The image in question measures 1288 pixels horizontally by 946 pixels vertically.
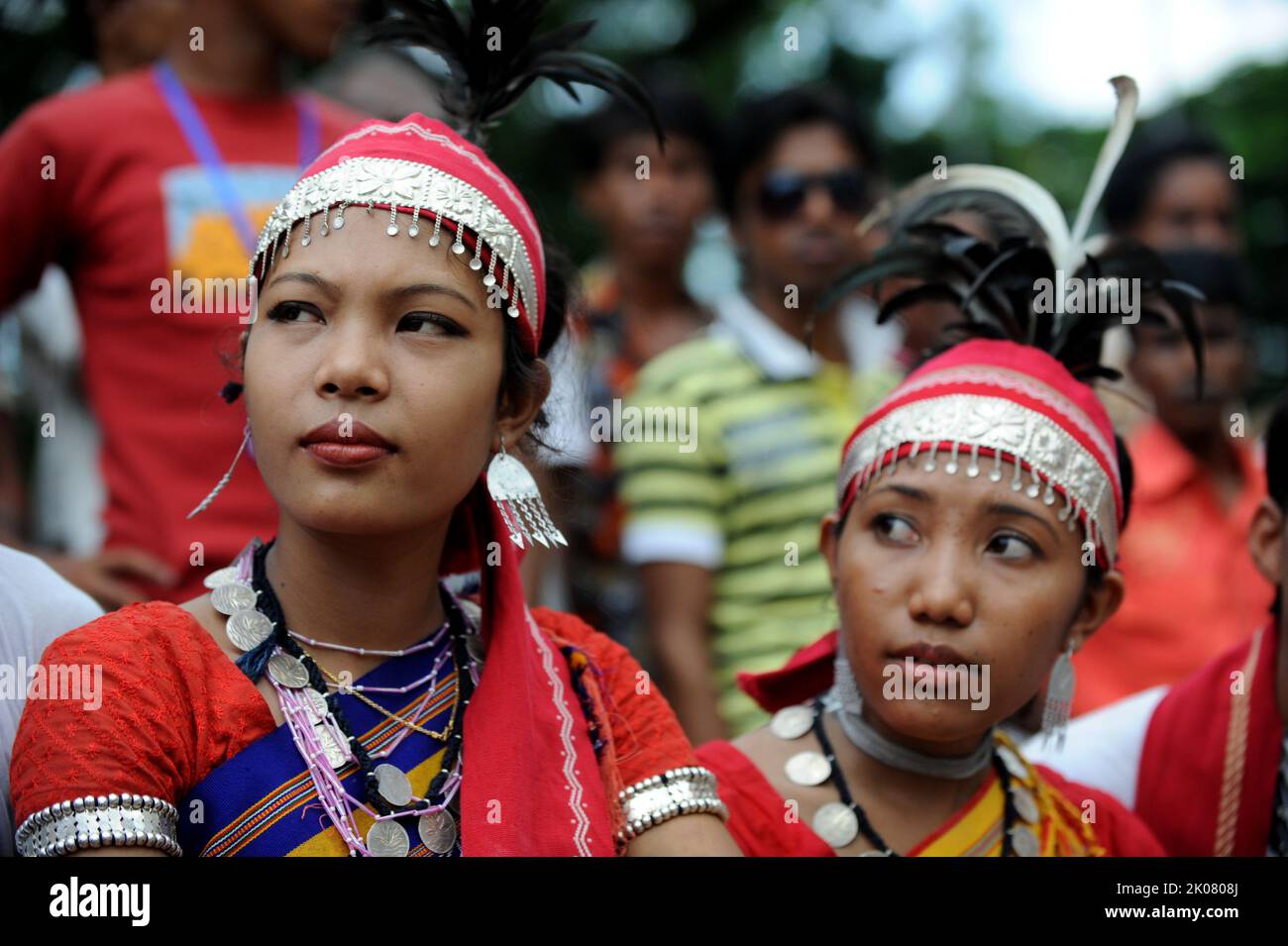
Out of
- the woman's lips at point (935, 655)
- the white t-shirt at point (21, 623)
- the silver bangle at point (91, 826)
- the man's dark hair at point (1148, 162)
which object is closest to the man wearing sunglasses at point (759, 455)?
the woman's lips at point (935, 655)

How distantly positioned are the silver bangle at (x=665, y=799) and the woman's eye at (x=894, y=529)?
0.64 m

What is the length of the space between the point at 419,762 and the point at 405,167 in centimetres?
97

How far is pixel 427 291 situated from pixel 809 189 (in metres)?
2.63

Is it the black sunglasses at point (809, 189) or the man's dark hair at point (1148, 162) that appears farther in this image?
the man's dark hair at point (1148, 162)

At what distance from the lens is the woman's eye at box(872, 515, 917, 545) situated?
3.04 metres

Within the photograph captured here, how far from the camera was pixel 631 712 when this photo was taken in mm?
2807

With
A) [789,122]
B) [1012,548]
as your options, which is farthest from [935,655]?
[789,122]

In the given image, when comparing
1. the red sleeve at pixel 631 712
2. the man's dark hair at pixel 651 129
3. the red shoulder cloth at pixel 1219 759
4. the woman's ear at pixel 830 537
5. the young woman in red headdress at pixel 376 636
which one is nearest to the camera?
the young woman in red headdress at pixel 376 636

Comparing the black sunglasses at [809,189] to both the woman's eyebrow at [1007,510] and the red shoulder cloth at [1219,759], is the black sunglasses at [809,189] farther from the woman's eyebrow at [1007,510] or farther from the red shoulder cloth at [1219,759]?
the woman's eyebrow at [1007,510]

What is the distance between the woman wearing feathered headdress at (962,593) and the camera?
→ 296cm

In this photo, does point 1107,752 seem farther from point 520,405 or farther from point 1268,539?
point 520,405
